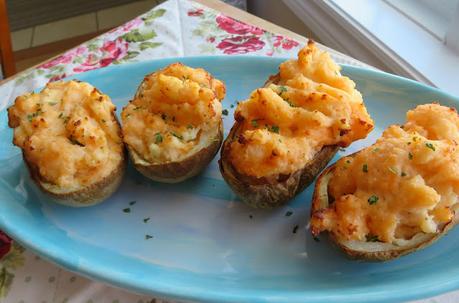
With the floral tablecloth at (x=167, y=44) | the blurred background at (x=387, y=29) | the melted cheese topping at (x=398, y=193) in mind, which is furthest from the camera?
the blurred background at (x=387, y=29)

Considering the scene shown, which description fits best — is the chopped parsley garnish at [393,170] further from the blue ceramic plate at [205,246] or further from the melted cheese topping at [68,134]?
the melted cheese topping at [68,134]

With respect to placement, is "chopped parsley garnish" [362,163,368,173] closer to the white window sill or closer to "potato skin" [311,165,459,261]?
"potato skin" [311,165,459,261]

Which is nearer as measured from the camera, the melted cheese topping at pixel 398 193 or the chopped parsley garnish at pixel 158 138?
the melted cheese topping at pixel 398 193

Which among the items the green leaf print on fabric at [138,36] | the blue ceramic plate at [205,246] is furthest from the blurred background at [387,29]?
the green leaf print on fabric at [138,36]

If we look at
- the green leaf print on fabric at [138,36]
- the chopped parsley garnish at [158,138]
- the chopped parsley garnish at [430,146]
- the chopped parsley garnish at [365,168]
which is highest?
the chopped parsley garnish at [430,146]

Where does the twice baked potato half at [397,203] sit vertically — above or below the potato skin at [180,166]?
above

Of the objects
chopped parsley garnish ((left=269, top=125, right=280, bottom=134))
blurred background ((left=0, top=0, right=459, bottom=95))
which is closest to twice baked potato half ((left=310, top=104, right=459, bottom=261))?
chopped parsley garnish ((left=269, top=125, right=280, bottom=134))
